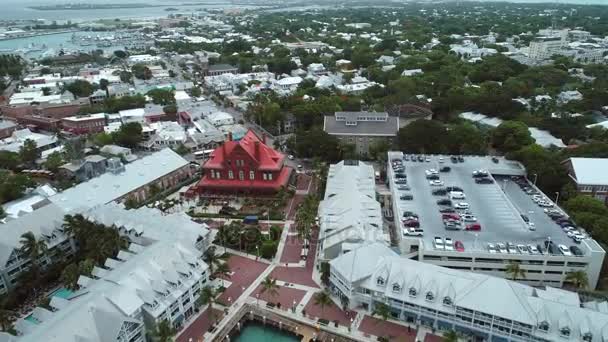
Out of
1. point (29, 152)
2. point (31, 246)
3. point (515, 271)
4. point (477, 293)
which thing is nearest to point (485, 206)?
point (515, 271)

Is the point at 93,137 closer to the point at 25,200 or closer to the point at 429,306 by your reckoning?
the point at 25,200

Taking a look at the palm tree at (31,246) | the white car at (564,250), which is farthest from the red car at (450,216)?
the palm tree at (31,246)

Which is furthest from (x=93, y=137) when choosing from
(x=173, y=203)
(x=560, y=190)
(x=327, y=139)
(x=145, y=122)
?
(x=560, y=190)

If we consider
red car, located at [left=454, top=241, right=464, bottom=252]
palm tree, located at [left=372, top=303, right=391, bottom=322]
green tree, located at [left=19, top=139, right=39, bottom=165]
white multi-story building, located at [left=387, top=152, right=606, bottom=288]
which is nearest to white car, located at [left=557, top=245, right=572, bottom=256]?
white multi-story building, located at [left=387, top=152, right=606, bottom=288]

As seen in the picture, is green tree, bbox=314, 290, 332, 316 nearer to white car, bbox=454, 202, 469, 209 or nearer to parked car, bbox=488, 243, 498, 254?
parked car, bbox=488, 243, 498, 254

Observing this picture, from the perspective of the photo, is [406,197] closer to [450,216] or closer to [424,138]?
[450,216]
